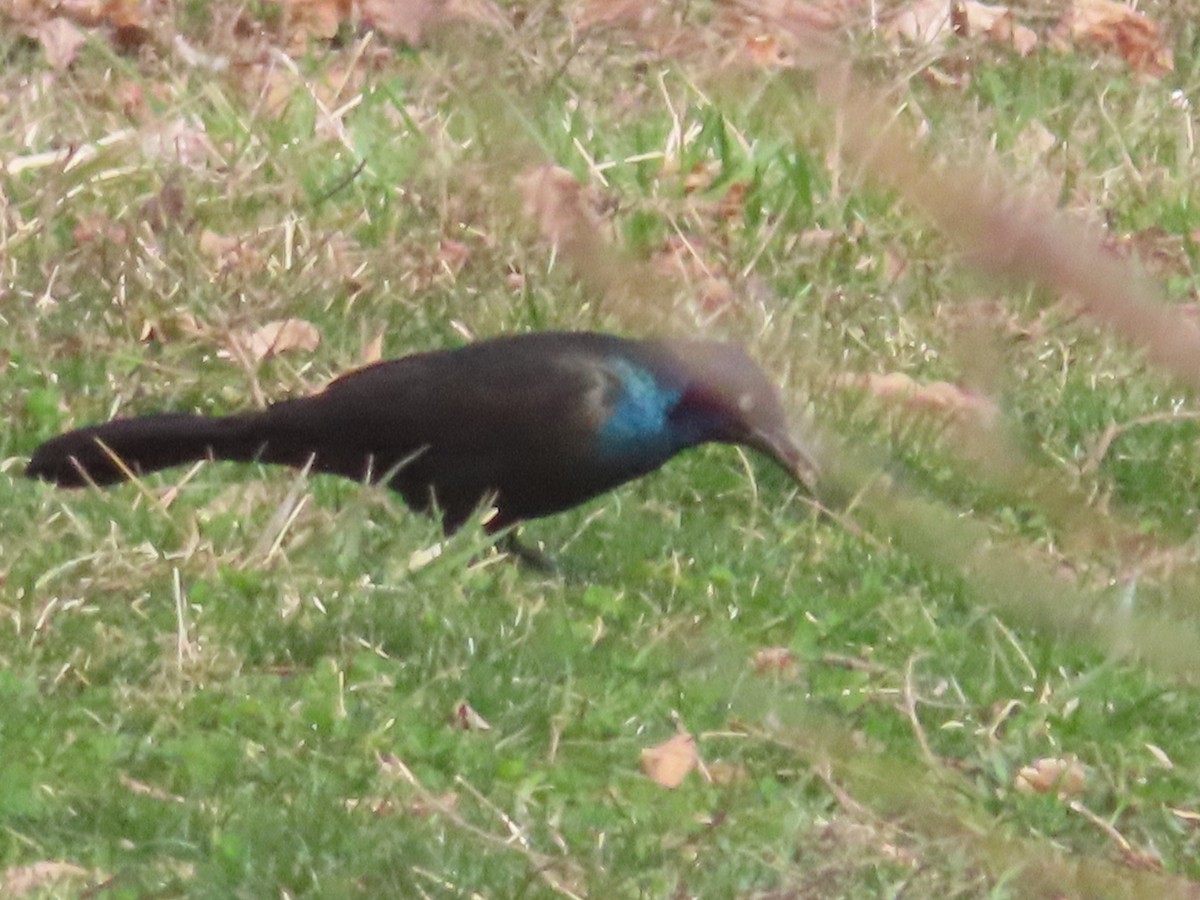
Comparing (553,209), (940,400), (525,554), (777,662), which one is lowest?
(525,554)

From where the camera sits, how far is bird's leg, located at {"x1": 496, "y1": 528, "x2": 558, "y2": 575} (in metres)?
4.25

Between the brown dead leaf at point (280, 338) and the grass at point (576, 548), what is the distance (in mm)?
38

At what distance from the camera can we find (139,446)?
4340mm

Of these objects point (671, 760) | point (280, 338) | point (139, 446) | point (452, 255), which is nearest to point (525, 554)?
point (139, 446)

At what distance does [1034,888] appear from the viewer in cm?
310

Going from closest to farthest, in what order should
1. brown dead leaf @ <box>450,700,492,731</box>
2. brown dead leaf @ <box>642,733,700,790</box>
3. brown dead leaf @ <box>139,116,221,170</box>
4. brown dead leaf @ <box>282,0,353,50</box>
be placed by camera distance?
brown dead leaf @ <box>642,733,700,790</box>, brown dead leaf @ <box>450,700,492,731</box>, brown dead leaf @ <box>139,116,221,170</box>, brown dead leaf @ <box>282,0,353,50</box>

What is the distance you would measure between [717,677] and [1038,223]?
2414 mm

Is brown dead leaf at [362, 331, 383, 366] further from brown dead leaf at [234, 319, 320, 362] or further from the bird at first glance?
the bird

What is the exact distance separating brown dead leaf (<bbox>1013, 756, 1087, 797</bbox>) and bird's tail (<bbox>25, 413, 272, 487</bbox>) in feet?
5.12

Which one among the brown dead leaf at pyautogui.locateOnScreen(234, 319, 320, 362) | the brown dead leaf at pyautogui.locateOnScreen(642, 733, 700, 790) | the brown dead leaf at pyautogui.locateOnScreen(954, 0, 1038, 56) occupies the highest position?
the brown dead leaf at pyautogui.locateOnScreen(642, 733, 700, 790)

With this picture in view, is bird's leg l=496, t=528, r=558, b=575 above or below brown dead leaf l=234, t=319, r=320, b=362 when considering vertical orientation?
above

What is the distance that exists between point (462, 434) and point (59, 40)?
9.41 ft

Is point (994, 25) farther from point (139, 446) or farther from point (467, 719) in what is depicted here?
point (467, 719)

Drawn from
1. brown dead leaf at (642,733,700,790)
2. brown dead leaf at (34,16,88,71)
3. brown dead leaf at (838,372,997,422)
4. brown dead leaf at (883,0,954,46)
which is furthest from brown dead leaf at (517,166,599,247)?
brown dead leaf at (34,16,88,71)
